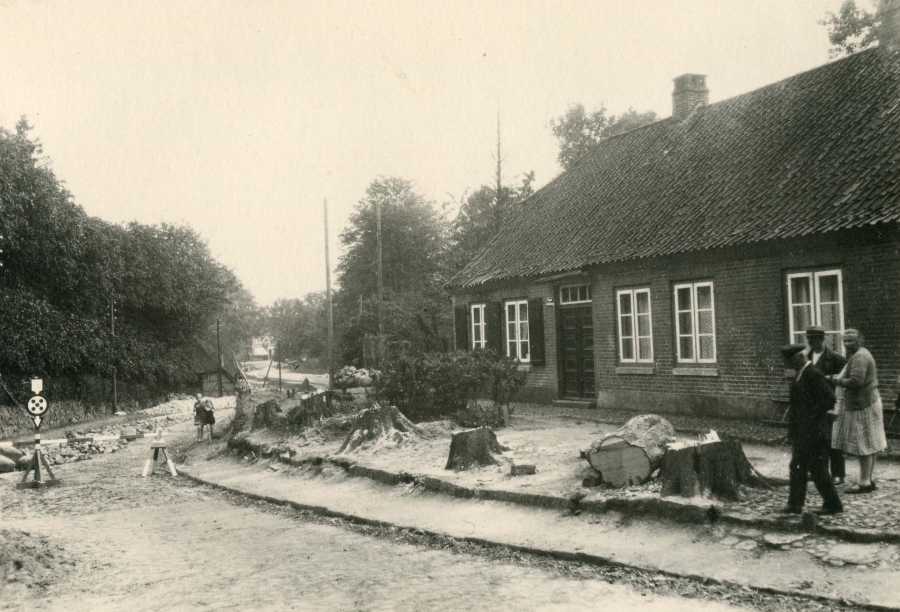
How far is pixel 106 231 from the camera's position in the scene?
33.5m

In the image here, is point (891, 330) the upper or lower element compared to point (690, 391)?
upper

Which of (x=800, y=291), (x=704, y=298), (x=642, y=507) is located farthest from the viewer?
(x=704, y=298)

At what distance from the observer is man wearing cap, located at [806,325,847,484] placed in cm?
751

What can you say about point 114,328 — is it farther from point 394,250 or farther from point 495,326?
point 495,326

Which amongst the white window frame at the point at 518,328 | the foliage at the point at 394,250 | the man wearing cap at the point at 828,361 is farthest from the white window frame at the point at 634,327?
the foliage at the point at 394,250

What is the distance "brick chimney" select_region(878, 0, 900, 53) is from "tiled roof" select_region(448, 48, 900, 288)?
257mm

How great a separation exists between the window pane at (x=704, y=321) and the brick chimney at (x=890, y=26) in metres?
6.50

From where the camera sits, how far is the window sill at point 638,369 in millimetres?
15906

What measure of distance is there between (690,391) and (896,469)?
20.4 feet

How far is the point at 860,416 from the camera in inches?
309

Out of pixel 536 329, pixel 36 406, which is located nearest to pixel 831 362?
pixel 536 329

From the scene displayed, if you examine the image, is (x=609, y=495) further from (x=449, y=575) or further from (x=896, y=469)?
(x=896, y=469)

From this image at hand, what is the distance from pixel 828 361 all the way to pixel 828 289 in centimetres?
483

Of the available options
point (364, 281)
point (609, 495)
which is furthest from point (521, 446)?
point (364, 281)
